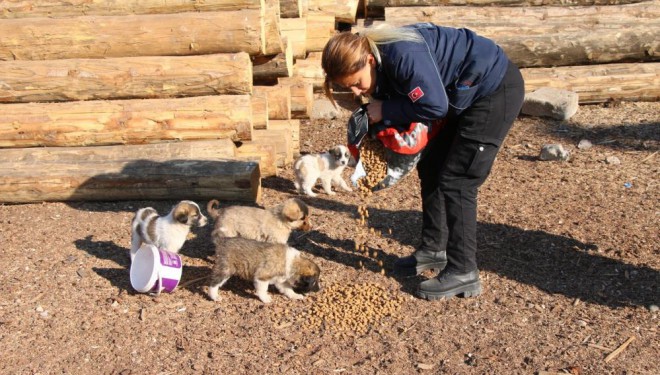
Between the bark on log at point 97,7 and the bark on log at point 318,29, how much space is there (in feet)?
11.2

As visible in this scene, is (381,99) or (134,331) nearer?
(381,99)

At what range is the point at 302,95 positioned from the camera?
407 inches

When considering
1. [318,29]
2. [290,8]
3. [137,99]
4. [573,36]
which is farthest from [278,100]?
[573,36]

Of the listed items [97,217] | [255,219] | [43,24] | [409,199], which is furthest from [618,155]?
[43,24]

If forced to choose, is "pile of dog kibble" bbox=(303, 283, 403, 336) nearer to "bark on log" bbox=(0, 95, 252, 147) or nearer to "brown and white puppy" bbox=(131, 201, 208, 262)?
"brown and white puppy" bbox=(131, 201, 208, 262)

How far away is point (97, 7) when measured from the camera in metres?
8.95

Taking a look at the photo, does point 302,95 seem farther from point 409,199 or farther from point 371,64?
point 371,64

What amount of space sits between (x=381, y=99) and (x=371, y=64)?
39 cm

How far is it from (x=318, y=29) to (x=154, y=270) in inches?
291

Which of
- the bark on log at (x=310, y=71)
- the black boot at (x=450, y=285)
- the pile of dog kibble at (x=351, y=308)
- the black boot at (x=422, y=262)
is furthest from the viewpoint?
the bark on log at (x=310, y=71)

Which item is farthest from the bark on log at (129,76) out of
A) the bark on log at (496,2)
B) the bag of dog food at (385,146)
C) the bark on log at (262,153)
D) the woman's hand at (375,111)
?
the bark on log at (496,2)

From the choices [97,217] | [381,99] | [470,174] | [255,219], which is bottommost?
[97,217]

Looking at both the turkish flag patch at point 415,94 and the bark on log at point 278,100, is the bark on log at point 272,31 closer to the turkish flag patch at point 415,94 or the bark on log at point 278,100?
the bark on log at point 278,100

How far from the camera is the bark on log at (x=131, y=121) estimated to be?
8352 millimetres
